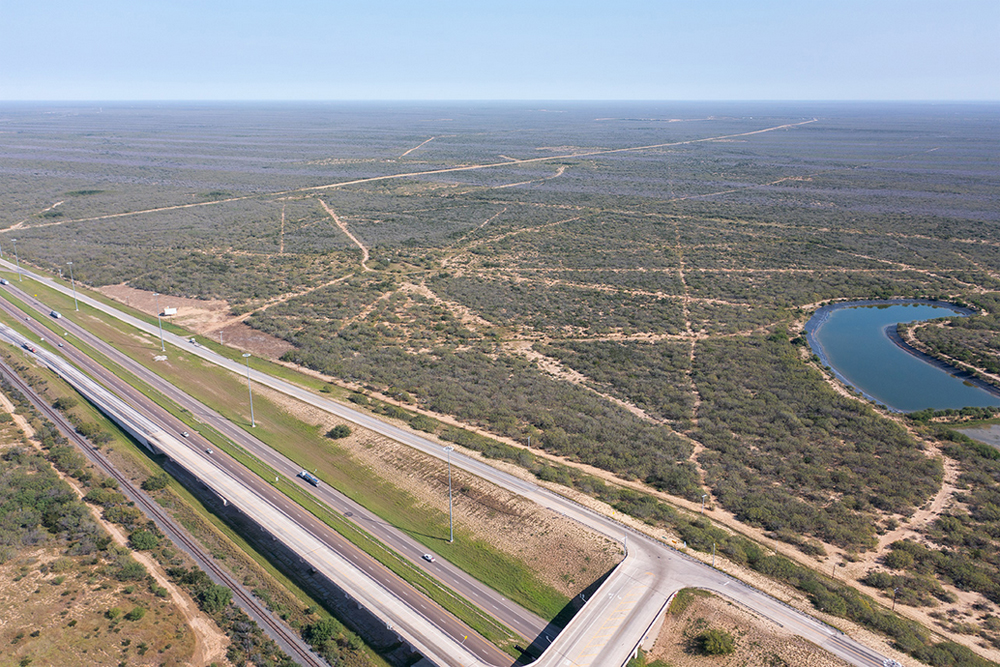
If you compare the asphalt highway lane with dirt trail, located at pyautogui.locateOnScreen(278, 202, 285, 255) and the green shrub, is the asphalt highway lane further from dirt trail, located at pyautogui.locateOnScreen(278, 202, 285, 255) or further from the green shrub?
dirt trail, located at pyautogui.locateOnScreen(278, 202, 285, 255)

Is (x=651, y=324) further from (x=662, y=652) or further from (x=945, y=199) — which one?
(x=945, y=199)

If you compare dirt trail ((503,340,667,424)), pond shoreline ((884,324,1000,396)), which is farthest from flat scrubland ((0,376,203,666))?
pond shoreline ((884,324,1000,396))

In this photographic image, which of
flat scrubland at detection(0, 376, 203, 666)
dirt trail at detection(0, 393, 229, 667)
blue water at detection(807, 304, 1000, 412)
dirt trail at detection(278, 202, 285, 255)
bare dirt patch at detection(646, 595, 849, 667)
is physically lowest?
dirt trail at detection(0, 393, 229, 667)

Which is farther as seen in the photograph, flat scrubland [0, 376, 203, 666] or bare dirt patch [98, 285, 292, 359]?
bare dirt patch [98, 285, 292, 359]

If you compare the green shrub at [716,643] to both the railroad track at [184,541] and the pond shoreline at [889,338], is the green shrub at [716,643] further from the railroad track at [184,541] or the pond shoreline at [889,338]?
the pond shoreline at [889,338]

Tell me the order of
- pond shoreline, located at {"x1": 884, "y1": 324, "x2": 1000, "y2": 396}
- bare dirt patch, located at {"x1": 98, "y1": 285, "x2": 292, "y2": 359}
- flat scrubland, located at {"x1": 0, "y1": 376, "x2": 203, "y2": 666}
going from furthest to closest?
bare dirt patch, located at {"x1": 98, "y1": 285, "x2": 292, "y2": 359} → pond shoreline, located at {"x1": 884, "y1": 324, "x2": 1000, "y2": 396} → flat scrubland, located at {"x1": 0, "y1": 376, "x2": 203, "y2": 666}

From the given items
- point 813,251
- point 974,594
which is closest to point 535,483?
point 974,594

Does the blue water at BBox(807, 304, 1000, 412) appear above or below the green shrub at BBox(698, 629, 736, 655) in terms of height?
above
